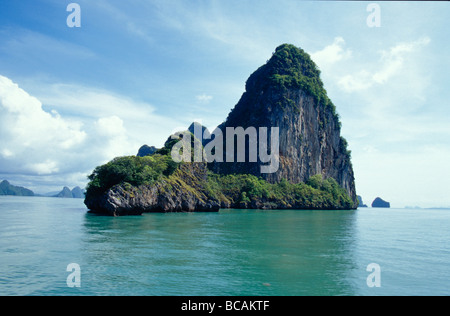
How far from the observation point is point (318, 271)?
15414mm

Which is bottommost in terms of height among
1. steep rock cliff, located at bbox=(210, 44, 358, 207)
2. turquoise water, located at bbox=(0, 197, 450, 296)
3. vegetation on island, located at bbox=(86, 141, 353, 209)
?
turquoise water, located at bbox=(0, 197, 450, 296)

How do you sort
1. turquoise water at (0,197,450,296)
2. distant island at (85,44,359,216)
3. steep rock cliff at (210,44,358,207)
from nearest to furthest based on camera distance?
turquoise water at (0,197,450,296), distant island at (85,44,359,216), steep rock cliff at (210,44,358,207)

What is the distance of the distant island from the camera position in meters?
61.9

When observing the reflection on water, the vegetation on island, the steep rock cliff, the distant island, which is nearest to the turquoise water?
the reflection on water

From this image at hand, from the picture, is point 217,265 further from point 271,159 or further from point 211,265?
point 271,159

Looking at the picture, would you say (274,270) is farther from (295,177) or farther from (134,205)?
(295,177)

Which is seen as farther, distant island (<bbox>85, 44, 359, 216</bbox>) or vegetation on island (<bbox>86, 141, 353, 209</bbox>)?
distant island (<bbox>85, 44, 359, 216</bbox>)

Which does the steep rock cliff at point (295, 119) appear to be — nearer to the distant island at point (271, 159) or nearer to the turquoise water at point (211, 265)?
the distant island at point (271, 159)

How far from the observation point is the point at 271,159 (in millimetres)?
101562

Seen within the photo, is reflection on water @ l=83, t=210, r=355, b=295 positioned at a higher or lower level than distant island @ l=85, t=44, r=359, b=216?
lower

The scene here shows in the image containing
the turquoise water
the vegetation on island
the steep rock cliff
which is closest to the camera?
the turquoise water

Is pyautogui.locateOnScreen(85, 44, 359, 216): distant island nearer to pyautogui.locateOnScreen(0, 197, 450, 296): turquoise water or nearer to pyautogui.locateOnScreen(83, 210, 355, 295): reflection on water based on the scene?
pyautogui.locateOnScreen(0, 197, 450, 296): turquoise water

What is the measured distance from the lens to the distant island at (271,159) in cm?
6188

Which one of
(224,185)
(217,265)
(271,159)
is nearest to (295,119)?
(271,159)
